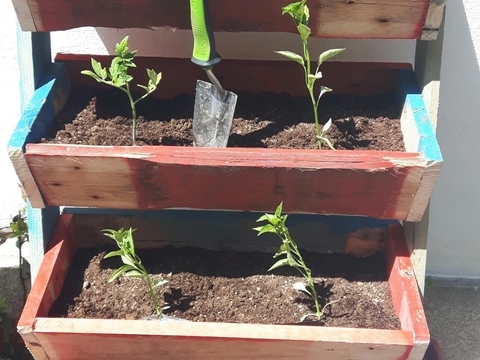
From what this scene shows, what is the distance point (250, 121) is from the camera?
1.22m

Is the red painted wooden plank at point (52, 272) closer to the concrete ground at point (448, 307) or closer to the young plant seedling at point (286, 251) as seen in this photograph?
the young plant seedling at point (286, 251)

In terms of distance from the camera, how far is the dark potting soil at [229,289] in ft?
3.74

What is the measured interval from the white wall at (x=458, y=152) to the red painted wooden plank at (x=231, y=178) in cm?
60

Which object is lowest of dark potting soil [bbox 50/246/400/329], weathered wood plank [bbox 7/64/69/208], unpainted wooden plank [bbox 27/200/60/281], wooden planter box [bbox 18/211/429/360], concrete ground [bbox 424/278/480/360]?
concrete ground [bbox 424/278/480/360]

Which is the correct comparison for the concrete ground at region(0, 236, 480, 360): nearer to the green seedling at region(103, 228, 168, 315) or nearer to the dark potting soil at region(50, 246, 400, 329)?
the dark potting soil at region(50, 246, 400, 329)

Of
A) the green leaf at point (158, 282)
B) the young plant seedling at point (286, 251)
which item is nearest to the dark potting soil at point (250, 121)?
the young plant seedling at point (286, 251)

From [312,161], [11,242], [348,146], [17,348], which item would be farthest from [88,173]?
[11,242]

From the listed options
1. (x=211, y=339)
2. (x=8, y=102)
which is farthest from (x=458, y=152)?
(x=8, y=102)

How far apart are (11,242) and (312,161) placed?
1.25 meters

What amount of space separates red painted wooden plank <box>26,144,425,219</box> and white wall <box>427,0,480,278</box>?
596 mm

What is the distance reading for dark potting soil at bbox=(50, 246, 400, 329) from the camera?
44.9 inches

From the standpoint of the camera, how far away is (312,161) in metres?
0.99

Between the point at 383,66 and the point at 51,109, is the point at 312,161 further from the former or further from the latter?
the point at 51,109

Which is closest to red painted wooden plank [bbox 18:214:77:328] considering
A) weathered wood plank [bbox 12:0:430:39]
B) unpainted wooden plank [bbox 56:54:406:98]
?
unpainted wooden plank [bbox 56:54:406:98]
